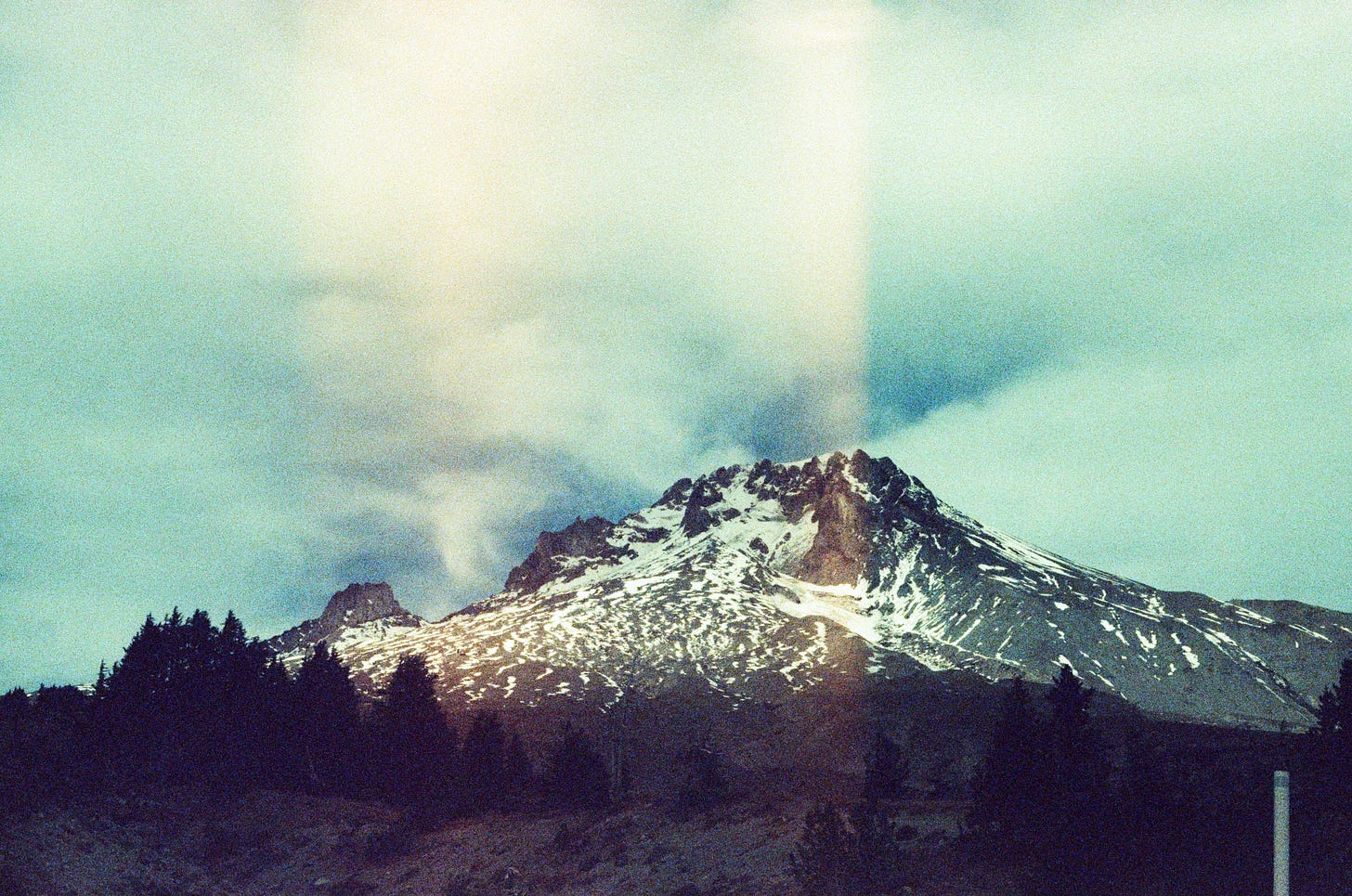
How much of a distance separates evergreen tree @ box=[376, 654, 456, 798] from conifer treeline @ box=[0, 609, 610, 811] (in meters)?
0.12

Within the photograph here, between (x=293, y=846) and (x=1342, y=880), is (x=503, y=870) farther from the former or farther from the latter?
(x=1342, y=880)

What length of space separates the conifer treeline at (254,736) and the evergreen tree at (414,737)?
115 mm

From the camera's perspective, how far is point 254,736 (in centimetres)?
9800

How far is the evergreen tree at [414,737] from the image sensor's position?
93.0 meters

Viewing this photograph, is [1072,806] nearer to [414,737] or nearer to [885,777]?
[885,777]

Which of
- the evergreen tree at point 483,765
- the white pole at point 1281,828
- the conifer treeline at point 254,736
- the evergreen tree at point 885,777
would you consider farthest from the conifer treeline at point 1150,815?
the evergreen tree at point 483,765

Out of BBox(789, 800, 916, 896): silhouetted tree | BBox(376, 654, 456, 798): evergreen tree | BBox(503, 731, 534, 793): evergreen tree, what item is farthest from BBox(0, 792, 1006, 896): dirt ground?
BBox(503, 731, 534, 793): evergreen tree

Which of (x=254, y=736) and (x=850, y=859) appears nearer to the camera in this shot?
(x=850, y=859)

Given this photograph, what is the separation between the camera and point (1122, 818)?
56.7 meters

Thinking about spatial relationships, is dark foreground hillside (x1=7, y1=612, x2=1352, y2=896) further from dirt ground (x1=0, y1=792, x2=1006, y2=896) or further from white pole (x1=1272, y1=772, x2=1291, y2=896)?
white pole (x1=1272, y1=772, x2=1291, y2=896)

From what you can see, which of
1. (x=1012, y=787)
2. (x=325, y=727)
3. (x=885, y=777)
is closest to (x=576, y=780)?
(x=885, y=777)

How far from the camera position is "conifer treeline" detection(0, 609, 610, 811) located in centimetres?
8688

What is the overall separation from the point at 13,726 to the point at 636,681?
124988mm

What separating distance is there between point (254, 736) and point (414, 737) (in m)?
14.5
